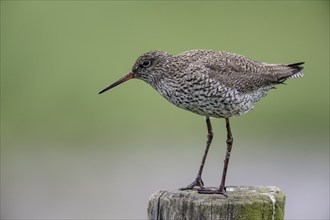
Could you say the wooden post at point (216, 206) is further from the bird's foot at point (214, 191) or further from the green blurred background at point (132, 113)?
the green blurred background at point (132, 113)

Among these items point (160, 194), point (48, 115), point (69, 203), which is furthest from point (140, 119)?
point (160, 194)

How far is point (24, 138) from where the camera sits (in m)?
12.4

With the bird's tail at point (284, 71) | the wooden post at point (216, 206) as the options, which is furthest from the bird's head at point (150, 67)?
the wooden post at point (216, 206)

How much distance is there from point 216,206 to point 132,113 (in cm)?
707

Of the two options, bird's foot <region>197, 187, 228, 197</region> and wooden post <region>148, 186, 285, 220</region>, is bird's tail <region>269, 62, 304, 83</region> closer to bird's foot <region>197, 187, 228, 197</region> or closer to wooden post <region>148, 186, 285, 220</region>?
bird's foot <region>197, 187, 228, 197</region>

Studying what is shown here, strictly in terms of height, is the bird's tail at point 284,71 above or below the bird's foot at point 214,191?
above

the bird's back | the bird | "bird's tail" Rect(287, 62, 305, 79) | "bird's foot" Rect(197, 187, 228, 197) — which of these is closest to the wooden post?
"bird's foot" Rect(197, 187, 228, 197)

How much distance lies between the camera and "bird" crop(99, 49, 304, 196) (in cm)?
724

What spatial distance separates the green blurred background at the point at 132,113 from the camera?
11.3 metres

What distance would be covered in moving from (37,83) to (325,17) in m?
4.86

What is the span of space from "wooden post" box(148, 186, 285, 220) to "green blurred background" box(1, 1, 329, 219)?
16.1ft

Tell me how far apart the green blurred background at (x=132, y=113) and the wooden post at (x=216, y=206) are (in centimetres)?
491

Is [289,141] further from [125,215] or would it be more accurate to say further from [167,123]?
[125,215]

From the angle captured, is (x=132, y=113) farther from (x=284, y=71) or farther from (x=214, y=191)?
(x=214, y=191)
